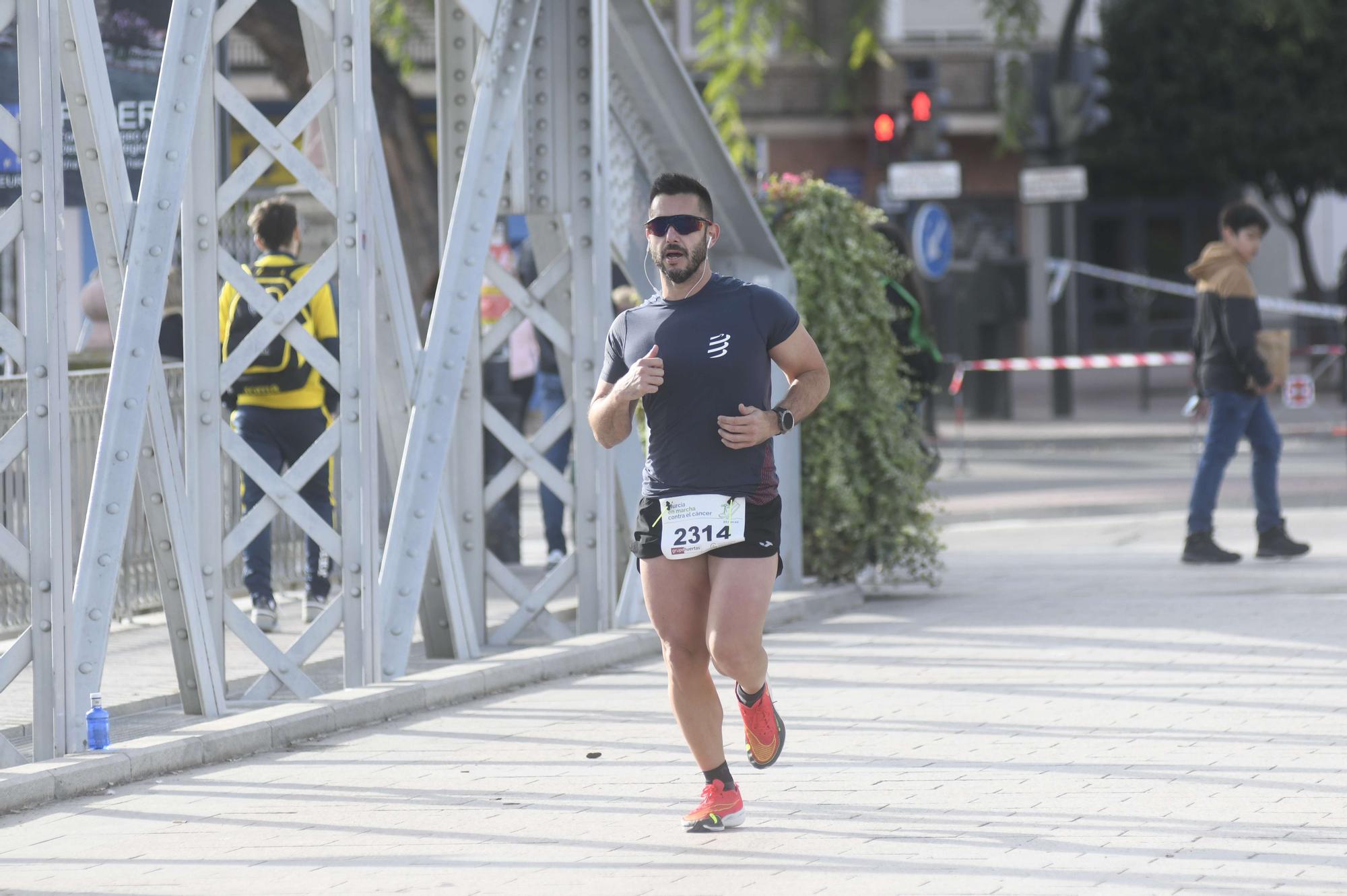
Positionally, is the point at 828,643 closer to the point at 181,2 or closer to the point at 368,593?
the point at 368,593

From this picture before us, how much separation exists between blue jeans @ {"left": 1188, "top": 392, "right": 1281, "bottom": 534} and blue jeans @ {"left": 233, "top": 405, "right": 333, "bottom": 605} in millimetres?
4808

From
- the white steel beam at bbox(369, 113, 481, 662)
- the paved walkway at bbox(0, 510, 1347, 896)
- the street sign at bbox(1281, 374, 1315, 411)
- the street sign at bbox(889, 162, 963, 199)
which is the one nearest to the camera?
the paved walkway at bbox(0, 510, 1347, 896)

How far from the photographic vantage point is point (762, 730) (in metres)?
5.88

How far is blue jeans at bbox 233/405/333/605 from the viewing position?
9.73m

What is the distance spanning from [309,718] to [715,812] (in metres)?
2.11

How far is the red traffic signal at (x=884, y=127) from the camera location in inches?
872

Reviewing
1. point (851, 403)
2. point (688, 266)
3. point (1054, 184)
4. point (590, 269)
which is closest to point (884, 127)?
point (1054, 184)

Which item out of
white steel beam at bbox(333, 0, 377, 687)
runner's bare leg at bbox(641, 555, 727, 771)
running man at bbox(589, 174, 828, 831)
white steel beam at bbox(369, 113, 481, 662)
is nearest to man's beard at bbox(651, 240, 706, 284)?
running man at bbox(589, 174, 828, 831)

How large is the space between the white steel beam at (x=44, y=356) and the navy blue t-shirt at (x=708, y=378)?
6.01 feet

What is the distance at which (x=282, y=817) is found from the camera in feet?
19.9

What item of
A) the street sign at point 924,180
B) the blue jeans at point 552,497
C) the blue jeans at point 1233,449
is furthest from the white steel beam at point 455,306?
the street sign at point 924,180

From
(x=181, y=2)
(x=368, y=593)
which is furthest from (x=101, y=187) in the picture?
(x=368, y=593)

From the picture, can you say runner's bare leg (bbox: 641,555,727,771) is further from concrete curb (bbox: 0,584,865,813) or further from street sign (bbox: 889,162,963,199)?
street sign (bbox: 889,162,963,199)

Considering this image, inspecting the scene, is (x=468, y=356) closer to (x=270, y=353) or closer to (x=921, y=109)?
(x=270, y=353)
